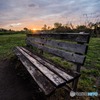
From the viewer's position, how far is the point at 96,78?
2277 millimetres

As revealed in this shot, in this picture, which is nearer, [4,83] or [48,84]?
[48,84]

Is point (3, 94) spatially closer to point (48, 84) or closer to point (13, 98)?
point (13, 98)

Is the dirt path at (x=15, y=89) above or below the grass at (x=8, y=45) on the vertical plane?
below

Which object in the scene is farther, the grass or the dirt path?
the grass

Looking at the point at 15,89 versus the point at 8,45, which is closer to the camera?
the point at 15,89

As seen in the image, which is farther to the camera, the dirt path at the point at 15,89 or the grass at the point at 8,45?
the grass at the point at 8,45

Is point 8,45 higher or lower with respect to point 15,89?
higher

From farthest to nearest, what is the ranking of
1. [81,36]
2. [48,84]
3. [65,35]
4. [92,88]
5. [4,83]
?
[4,83] < [92,88] < [65,35] < [81,36] < [48,84]

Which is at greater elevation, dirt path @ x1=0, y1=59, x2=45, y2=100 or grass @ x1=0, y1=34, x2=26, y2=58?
grass @ x1=0, y1=34, x2=26, y2=58

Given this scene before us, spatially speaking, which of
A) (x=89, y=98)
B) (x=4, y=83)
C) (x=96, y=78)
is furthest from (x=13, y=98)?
(x=96, y=78)

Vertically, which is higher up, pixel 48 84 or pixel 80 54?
pixel 80 54

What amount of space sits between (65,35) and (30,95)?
155 centimetres

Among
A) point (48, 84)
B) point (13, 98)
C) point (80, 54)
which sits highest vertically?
point (80, 54)

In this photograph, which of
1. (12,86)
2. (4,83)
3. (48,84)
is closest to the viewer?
(48,84)
